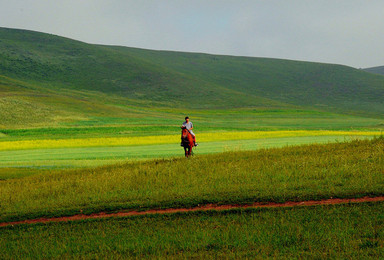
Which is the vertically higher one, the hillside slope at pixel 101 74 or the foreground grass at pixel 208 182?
the hillside slope at pixel 101 74

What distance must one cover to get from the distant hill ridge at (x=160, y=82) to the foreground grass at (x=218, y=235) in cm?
12040

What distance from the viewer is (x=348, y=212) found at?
12383 millimetres

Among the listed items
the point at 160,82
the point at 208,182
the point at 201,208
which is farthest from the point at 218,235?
the point at 160,82

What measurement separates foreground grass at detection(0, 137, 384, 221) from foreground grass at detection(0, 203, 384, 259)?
1.09 metres

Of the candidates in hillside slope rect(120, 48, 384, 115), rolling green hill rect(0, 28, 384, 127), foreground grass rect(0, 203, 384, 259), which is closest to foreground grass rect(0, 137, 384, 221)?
foreground grass rect(0, 203, 384, 259)

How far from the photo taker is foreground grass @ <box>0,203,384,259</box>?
10.3 metres

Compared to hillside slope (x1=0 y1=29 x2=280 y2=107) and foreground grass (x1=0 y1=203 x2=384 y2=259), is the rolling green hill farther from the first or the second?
foreground grass (x1=0 y1=203 x2=384 y2=259)

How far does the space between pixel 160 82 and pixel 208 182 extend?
490 feet

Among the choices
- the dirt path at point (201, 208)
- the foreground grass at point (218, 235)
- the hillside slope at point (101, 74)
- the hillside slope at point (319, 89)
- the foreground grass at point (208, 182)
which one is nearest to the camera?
the foreground grass at point (218, 235)

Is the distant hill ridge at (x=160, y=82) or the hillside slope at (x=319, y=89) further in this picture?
the hillside slope at (x=319, y=89)

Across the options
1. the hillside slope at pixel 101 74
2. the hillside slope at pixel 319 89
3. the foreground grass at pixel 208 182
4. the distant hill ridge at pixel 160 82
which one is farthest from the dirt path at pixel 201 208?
the hillside slope at pixel 319 89

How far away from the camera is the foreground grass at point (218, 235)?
1034 centimetres

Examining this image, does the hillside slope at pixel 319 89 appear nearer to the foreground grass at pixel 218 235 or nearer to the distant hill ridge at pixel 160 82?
the distant hill ridge at pixel 160 82

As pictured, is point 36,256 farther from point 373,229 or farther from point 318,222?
point 373,229
